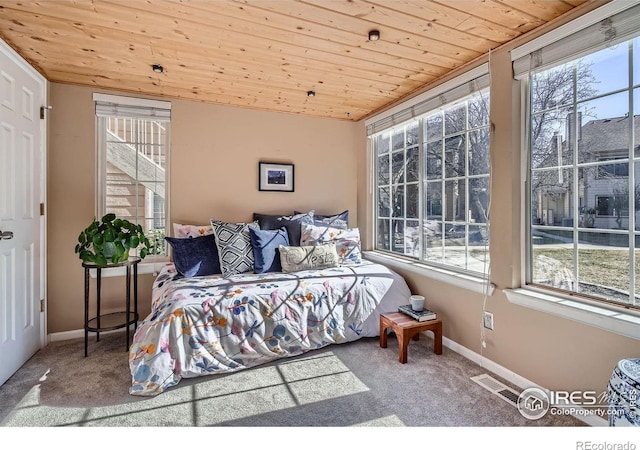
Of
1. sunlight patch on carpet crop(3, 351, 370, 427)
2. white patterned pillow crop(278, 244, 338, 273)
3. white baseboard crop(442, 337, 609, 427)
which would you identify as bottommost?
sunlight patch on carpet crop(3, 351, 370, 427)

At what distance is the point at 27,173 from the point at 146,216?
96 cm

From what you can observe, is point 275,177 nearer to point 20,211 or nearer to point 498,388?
point 20,211

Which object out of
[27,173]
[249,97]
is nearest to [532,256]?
[249,97]

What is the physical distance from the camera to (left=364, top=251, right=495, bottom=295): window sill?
231 centimetres

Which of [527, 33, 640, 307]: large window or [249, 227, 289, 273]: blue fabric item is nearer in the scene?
[527, 33, 640, 307]: large window

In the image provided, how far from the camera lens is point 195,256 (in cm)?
275

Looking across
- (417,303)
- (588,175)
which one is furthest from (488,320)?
(588,175)

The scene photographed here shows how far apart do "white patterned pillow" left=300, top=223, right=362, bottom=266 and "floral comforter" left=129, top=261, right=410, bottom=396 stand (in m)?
0.28

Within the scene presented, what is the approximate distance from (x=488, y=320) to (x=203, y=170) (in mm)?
2856

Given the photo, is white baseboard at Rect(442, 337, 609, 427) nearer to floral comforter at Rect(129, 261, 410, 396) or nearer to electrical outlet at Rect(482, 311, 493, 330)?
electrical outlet at Rect(482, 311, 493, 330)

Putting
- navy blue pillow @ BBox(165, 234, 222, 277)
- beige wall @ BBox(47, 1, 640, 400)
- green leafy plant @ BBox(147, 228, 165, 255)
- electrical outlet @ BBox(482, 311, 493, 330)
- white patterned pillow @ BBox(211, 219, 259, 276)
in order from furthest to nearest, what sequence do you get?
green leafy plant @ BBox(147, 228, 165, 255)
white patterned pillow @ BBox(211, 219, 259, 276)
navy blue pillow @ BBox(165, 234, 222, 277)
electrical outlet @ BBox(482, 311, 493, 330)
beige wall @ BBox(47, 1, 640, 400)

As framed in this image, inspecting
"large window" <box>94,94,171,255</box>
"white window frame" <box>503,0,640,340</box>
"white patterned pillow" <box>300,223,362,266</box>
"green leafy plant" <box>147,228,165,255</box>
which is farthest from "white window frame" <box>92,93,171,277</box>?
"white window frame" <box>503,0,640,340</box>

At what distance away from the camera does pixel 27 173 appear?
2.37 metres
